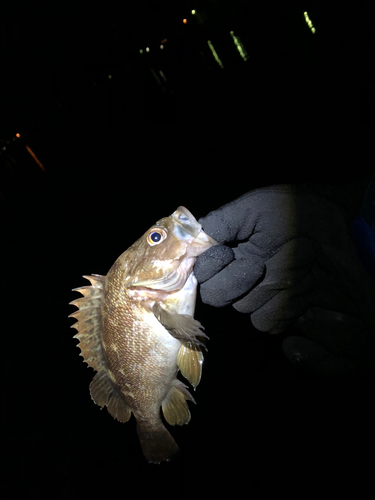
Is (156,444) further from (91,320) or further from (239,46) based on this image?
(239,46)

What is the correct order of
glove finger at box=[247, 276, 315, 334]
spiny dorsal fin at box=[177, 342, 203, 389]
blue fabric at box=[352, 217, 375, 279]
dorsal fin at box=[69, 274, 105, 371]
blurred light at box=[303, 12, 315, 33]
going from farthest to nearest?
blurred light at box=[303, 12, 315, 33]
dorsal fin at box=[69, 274, 105, 371]
spiny dorsal fin at box=[177, 342, 203, 389]
glove finger at box=[247, 276, 315, 334]
blue fabric at box=[352, 217, 375, 279]

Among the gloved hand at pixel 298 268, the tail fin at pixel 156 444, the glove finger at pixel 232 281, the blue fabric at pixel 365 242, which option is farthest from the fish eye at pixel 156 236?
the tail fin at pixel 156 444

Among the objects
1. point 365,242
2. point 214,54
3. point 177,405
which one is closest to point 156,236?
point 365,242

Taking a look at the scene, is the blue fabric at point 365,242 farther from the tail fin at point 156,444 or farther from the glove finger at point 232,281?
the tail fin at point 156,444

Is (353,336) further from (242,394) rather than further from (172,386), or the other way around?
(242,394)

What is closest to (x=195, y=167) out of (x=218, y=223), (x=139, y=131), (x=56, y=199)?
(x=139, y=131)

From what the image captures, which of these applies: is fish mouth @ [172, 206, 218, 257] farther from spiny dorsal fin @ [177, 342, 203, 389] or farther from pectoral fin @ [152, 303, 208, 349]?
spiny dorsal fin @ [177, 342, 203, 389]

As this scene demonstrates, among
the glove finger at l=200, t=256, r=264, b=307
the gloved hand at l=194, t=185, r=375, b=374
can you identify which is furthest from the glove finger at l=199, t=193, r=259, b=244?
the glove finger at l=200, t=256, r=264, b=307

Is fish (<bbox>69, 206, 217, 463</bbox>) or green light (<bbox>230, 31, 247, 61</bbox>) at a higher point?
green light (<bbox>230, 31, 247, 61</bbox>)

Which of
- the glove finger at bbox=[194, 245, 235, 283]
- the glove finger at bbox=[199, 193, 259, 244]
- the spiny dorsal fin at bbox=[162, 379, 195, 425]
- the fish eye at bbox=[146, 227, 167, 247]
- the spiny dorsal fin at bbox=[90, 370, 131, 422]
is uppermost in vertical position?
the fish eye at bbox=[146, 227, 167, 247]
